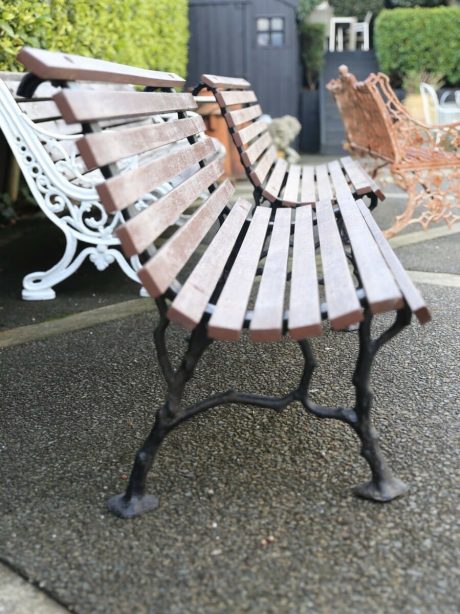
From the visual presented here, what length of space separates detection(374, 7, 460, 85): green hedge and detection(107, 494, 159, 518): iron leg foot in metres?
12.8

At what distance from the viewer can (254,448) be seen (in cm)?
227

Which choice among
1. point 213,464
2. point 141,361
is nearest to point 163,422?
point 213,464

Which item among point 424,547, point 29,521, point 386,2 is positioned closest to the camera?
point 424,547

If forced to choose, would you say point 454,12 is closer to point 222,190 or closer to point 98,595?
point 222,190

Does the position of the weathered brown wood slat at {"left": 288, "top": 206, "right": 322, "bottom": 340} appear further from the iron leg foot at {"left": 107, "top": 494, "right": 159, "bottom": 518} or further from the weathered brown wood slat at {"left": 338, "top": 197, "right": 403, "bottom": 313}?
the iron leg foot at {"left": 107, "top": 494, "right": 159, "bottom": 518}

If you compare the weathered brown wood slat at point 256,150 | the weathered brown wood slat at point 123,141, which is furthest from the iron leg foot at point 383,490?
the weathered brown wood slat at point 256,150

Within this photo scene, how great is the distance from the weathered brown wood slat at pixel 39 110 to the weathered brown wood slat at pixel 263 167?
3.84 feet

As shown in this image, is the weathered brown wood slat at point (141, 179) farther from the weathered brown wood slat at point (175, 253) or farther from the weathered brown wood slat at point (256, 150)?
the weathered brown wood slat at point (256, 150)

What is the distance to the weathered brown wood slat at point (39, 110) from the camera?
4.07m

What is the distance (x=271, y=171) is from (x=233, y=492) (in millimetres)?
2776

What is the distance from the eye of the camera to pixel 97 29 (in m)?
5.89

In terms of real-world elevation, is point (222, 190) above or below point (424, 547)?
above

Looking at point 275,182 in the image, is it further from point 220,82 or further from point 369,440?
point 369,440

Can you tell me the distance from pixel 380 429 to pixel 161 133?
3.74 ft
